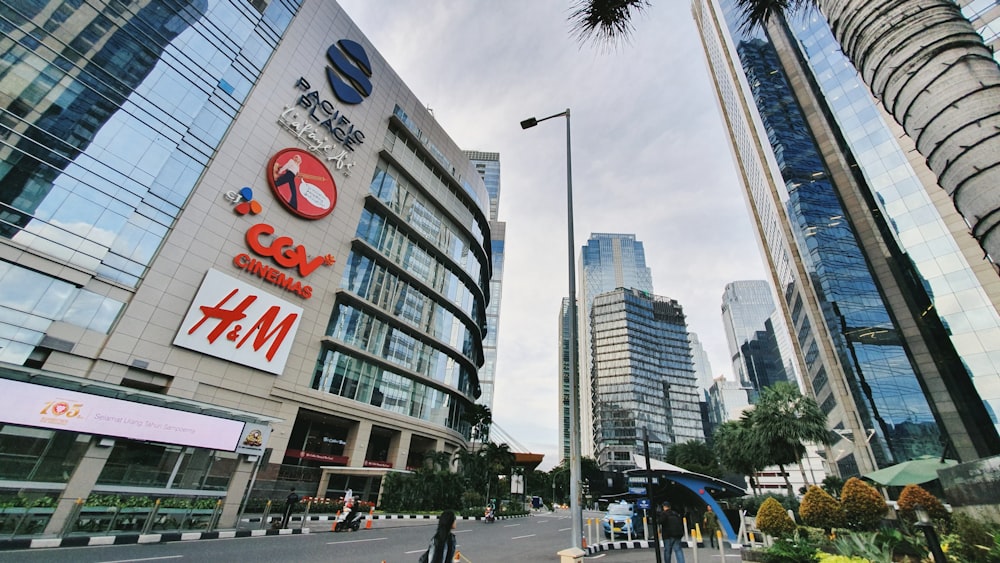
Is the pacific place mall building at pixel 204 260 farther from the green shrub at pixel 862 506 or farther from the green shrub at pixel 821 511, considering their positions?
the green shrub at pixel 862 506

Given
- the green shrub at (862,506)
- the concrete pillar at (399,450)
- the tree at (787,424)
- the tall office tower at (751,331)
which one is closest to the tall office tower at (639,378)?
the tall office tower at (751,331)

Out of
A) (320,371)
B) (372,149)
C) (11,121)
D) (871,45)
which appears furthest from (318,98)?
(871,45)

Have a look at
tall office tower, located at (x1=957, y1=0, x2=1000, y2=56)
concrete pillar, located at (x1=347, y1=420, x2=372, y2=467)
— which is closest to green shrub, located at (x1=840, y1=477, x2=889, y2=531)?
concrete pillar, located at (x1=347, y1=420, x2=372, y2=467)

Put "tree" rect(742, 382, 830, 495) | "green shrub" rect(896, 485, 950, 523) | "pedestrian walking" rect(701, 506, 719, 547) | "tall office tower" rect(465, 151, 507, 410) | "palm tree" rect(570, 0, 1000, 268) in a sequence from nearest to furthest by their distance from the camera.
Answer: "palm tree" rect(570, 0, 1000, 268), "green shrub" rect(896, 485, 950, 523), "pedestrian walking" rect(701, 506, 719, 547), "tree" rect(742, 382, 830, 495), "tall office tower" rect(465, 151, 507, 410)

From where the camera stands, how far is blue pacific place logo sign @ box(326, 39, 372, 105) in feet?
103

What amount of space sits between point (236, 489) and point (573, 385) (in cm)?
2007

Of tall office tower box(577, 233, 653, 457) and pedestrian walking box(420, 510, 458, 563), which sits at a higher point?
tall office tower box(577, 233, 653, 457)

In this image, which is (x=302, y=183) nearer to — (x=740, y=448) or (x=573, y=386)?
(x=573, y=386)

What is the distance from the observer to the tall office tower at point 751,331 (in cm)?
13675

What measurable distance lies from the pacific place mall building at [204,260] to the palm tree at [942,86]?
2270cm

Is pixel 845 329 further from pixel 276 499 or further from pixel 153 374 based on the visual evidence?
pixel 153 374

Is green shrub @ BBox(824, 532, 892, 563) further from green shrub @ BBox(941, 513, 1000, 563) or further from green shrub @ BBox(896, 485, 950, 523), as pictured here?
green shrub @ BBox(896, 485, 950, 523)

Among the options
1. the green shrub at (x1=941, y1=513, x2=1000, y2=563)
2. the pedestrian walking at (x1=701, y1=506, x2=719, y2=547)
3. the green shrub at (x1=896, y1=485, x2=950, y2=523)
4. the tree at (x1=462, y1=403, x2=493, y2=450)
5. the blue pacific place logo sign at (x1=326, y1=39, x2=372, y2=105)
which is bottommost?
the pedestrian walking at (x1=701, y1=506, x2=719, y2=547)

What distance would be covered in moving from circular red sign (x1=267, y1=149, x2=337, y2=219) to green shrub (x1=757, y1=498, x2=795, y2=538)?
2868cm
